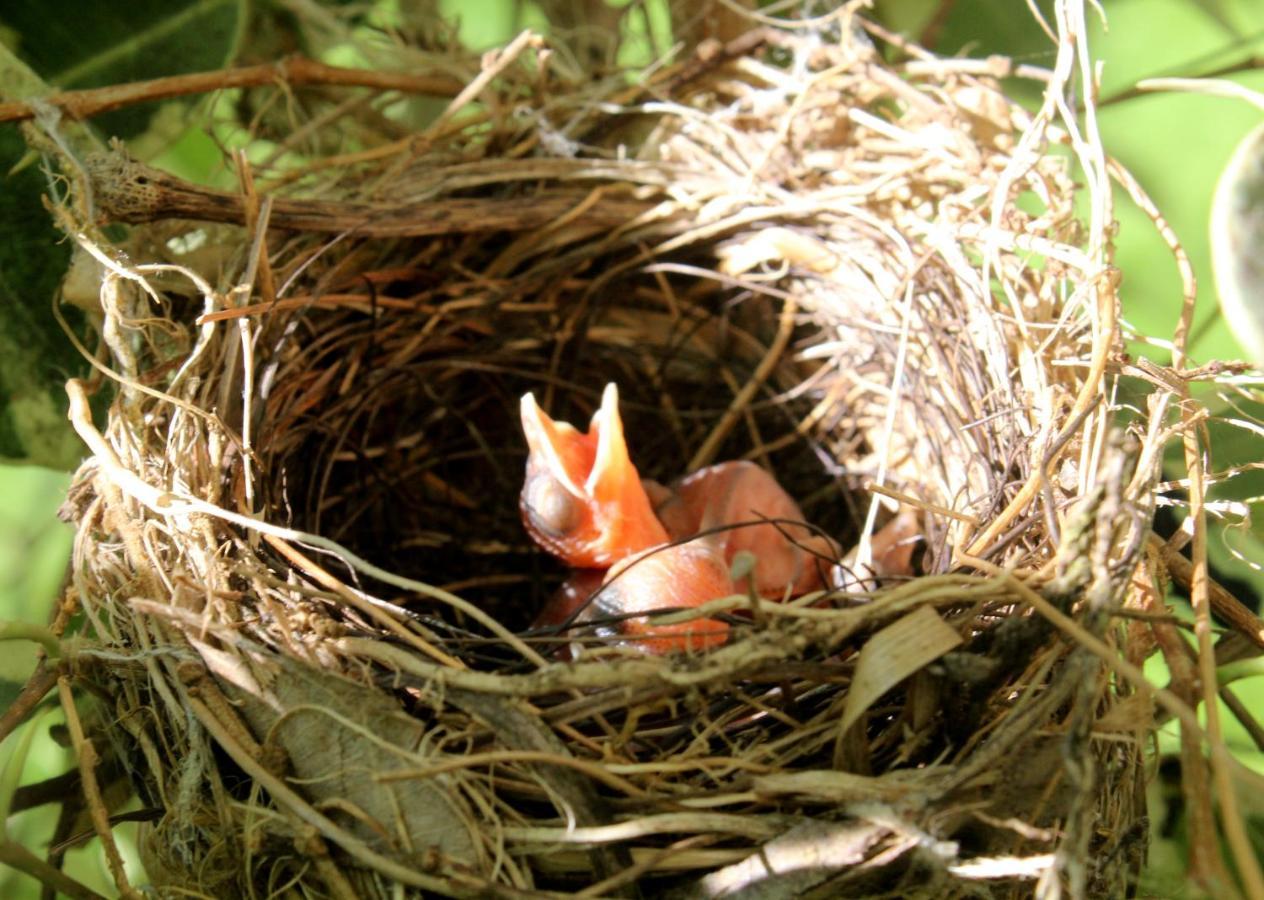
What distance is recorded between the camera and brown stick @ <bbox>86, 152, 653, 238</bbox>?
87 cm

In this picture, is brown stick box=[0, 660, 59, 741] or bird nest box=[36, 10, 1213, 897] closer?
bird nest box=[36, 10, 1213, 897]

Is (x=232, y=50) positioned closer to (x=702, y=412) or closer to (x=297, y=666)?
(x=702, y=412)

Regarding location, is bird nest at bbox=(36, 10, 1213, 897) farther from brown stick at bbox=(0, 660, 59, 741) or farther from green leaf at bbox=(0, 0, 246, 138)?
green leaf at bbox=(0, 0, 246, 138)

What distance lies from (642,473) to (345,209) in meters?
0.53

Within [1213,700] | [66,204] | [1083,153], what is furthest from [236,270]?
[1213,700]

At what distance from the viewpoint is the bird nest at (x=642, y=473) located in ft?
2.06

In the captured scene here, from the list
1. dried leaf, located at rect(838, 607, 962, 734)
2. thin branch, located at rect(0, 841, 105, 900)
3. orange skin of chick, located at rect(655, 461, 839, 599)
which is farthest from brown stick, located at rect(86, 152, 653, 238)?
dried leaf, located at rect(838, 607, 962, 734)

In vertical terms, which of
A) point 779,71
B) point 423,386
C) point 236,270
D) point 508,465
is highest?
point 779,71

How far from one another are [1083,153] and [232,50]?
921mm

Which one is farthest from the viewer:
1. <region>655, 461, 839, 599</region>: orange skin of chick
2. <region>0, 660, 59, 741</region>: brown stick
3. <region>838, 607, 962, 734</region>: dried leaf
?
<region>655, 461, 839, 599</region>: orange skin of chick

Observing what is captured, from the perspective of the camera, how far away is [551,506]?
103 cm

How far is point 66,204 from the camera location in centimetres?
91

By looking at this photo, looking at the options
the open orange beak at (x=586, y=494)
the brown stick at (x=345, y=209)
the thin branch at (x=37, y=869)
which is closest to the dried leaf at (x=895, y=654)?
the open orange beak at (x=586, y=494)

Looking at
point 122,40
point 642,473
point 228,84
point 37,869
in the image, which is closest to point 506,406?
point 642,473
